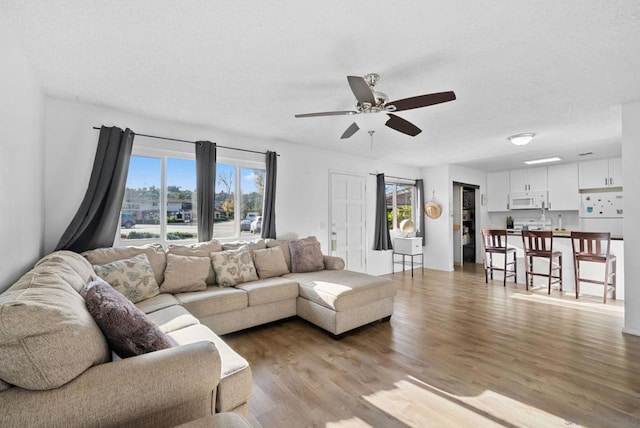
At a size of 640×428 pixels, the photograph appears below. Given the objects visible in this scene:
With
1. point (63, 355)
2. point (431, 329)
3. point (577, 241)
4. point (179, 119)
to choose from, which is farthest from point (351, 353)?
point (577, 241)

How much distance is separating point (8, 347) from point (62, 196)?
2667 mm

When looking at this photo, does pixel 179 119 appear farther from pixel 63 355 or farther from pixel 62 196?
pixel 63 355

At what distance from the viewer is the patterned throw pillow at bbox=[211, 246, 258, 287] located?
323 centimetres

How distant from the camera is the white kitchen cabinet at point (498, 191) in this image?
7170 mm

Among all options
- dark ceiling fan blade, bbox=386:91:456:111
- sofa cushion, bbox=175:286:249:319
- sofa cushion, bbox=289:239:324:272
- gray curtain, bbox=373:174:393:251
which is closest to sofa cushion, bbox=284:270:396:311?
sofa cushion, bbox=289:239:324:272

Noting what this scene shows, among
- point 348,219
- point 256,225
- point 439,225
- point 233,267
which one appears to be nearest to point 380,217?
point 348,219

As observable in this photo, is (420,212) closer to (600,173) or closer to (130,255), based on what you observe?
(600,173)

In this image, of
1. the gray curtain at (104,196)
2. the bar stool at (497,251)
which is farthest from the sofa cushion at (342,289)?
the bar stool at (497,251)

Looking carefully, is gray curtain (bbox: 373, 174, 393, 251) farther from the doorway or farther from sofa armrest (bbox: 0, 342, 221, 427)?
sofa armrest (bbox: 0, 342, 221, 427)

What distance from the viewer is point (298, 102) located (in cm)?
298

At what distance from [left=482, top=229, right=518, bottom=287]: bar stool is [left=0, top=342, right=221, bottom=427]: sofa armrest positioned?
5.38m

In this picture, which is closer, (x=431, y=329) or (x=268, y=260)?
(x=431, y=329)

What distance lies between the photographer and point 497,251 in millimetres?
5316

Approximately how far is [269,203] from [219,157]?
935 mm
